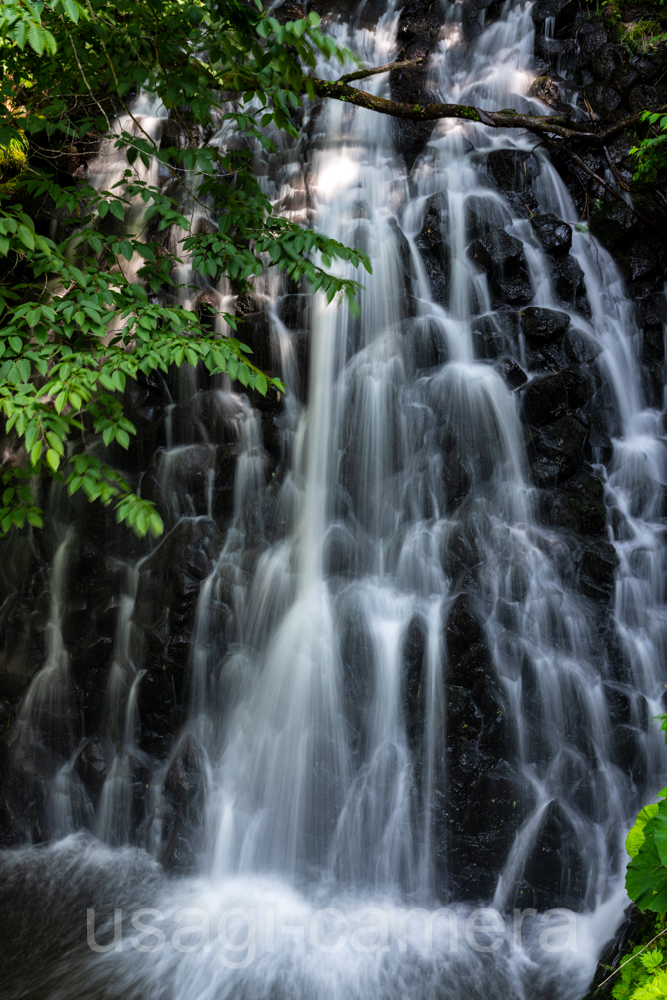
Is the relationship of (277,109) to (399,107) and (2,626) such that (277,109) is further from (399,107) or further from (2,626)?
(2,626)

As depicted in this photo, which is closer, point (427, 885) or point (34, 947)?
point (34, 947)

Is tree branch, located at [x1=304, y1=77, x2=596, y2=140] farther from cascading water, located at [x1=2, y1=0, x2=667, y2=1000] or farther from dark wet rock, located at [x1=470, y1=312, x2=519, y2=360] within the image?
dark wet rock, located at [x1=470, y1=312, x2=519, y2=360]

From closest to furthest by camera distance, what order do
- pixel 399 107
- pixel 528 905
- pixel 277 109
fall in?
pixel 277 109, pixel 528 905, pixel 399 107

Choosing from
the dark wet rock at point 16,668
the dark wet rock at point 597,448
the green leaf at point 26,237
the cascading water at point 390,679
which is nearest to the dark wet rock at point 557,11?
the cascading water at point 390,679

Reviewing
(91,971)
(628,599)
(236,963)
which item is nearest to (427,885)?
(236,963)

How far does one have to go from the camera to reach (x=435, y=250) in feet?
19.4

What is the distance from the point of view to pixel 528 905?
390 cm

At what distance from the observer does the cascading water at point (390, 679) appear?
378 centimetres

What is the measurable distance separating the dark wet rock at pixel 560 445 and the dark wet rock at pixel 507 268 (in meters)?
1.34

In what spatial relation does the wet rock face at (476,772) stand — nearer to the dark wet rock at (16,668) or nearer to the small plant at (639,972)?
the small plant at (639,972)

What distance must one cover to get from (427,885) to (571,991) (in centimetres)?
99

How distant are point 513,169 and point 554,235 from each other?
3.31ft

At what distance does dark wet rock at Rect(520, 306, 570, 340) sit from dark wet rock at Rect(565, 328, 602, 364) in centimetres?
15

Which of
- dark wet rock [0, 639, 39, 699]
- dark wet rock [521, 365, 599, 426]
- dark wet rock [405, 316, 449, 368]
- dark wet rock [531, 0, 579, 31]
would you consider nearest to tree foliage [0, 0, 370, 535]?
dark wet rock [405, 316, 449, 368]
